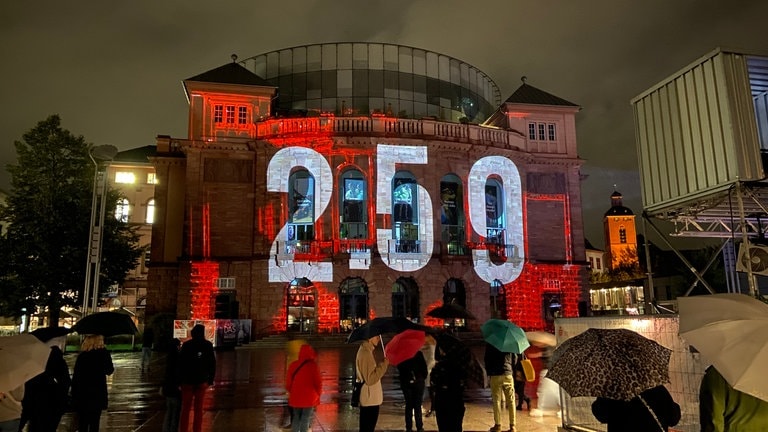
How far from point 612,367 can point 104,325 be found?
7957mm

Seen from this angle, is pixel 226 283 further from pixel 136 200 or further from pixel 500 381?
pixel 136 200

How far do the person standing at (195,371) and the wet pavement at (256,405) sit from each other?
1423mm

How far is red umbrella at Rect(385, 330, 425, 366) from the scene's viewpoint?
8180 millimetres

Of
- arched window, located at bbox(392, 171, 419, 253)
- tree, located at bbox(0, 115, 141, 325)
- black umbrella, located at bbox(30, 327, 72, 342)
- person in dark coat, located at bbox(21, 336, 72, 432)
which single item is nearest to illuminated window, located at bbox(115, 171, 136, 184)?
tree, located at bbox(0, 115, 141, 325)

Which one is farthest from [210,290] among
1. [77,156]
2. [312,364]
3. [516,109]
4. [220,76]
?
[312,364]

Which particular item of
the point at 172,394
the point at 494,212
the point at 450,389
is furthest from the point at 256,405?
the point at 494,212

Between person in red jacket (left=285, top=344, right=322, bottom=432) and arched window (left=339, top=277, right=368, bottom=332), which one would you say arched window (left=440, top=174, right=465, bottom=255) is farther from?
person in red jacket (left=285, top=344, right=322, bottom=432)

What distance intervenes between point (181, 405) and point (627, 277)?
82537mm

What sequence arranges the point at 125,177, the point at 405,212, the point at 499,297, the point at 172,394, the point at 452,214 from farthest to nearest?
the point at 125,177
the point at 452,214
the point at 499,297
the point at 405,212
the point at 172,394

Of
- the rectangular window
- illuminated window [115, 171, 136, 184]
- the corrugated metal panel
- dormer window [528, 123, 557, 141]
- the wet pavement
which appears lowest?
the wet pavement

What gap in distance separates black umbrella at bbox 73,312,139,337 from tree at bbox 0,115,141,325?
81.8ft

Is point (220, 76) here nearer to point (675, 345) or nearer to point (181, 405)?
point (181, 405)

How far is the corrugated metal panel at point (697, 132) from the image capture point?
9.62m

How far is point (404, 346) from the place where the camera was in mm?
8164
